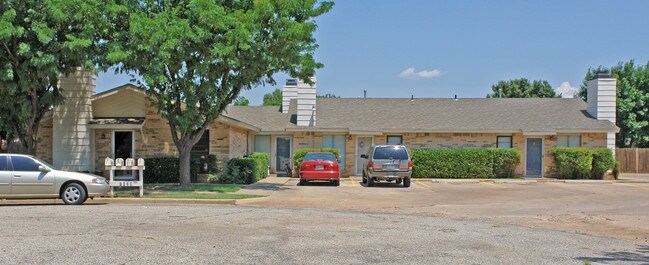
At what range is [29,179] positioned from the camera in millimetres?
14781

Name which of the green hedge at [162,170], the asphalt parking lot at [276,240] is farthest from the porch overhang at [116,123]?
the asphalt parking lot at [276,240]

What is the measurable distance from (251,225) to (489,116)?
73.2ft

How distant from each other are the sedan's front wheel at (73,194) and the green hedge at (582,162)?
850 inches

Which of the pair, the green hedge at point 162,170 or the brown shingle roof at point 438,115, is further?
the brown shingle roof at point 438,115

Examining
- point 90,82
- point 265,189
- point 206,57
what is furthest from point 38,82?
point 265,189

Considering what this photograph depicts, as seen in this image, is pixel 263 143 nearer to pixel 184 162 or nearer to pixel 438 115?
pixel 438 115

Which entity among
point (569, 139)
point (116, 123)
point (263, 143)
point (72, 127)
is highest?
point (116, 123)

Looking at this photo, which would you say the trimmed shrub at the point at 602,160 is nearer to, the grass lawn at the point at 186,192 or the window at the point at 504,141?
the window at the point at 504,141

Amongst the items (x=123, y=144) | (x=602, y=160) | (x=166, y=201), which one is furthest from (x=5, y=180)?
(x=602, y=160)

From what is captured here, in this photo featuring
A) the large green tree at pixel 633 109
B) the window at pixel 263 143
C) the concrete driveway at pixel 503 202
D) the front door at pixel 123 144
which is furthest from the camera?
the large green tree at pixel 633 109

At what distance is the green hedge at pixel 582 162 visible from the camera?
1091 inches

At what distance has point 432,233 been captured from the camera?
10844 mm

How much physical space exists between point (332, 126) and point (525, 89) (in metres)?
36.7

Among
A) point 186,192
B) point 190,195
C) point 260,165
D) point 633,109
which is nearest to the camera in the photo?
point 190,195
